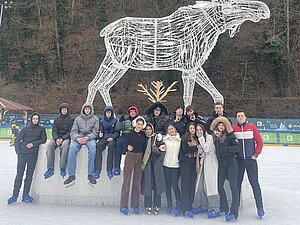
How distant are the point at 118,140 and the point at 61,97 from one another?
68.3 feet

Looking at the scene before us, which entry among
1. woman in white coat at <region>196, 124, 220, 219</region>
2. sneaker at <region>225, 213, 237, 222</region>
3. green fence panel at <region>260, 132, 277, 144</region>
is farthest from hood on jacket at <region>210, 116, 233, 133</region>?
green fence panel at <region>260, 132, 277, 144</region>

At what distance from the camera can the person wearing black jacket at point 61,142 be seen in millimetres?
4988

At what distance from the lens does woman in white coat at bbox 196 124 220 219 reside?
4.50 meters

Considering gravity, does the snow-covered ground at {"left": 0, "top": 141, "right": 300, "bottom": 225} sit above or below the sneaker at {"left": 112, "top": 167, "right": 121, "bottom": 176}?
below

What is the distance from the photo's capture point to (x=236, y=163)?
4414 millimetres

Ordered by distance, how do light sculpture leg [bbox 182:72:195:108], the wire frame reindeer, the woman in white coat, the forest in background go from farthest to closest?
the forest in background < light sculpture leg [bbox 182:72:195:108] < the wire frame reindeer < the woman in white coat

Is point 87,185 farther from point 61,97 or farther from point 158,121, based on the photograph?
point 61,97

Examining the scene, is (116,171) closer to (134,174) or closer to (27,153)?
(134,174)

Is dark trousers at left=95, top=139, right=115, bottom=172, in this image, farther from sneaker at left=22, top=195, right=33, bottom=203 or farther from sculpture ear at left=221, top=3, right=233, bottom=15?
sculpture ear at left=221, top=3, right=233, bottom=15

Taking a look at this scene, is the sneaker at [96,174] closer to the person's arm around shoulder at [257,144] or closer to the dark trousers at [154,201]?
the dark trousers at [154,201]

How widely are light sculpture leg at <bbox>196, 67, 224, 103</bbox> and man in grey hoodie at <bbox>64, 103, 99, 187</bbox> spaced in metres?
4.67

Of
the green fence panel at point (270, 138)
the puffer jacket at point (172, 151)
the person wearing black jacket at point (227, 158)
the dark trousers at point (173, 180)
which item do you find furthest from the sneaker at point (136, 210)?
the green fence panel at point (270, 138)

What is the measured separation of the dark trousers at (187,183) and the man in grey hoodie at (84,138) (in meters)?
1.40

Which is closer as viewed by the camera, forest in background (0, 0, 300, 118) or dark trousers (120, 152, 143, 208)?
dark trousers (120, 152, 143, 208)
